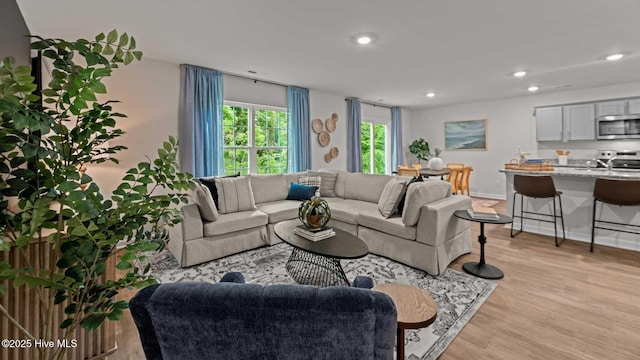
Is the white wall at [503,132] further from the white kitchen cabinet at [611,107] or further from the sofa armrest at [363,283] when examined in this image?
the sofa armrest at [363,283]

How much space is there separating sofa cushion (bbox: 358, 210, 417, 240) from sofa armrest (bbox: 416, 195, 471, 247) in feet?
0.35

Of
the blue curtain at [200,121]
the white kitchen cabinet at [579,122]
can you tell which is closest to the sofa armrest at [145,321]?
the blue curtain at [200,121]

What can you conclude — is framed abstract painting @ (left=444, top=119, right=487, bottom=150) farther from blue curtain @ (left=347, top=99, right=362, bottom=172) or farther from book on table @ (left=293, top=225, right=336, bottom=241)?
book on table @ (left=293, top=225, right=336, bottom=241)

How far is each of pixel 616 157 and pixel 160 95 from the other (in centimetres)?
801

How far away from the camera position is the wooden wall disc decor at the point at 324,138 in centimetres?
614

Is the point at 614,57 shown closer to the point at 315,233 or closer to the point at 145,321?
the point at 315,233

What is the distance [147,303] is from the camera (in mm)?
874

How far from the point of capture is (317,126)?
19.9ft

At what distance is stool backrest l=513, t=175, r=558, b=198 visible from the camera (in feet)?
12.1

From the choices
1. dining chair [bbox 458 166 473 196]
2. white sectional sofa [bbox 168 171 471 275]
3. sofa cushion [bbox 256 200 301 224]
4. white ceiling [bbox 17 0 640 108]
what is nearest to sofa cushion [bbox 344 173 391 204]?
white sectional sofa [bbox 168 171 471 275]

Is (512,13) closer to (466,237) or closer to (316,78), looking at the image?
(466,237)

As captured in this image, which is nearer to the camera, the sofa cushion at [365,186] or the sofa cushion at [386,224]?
the sofa cushion at [386,224]

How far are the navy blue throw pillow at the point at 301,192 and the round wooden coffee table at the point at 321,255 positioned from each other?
1.36 meters

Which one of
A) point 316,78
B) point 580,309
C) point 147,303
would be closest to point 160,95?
point 316,78
